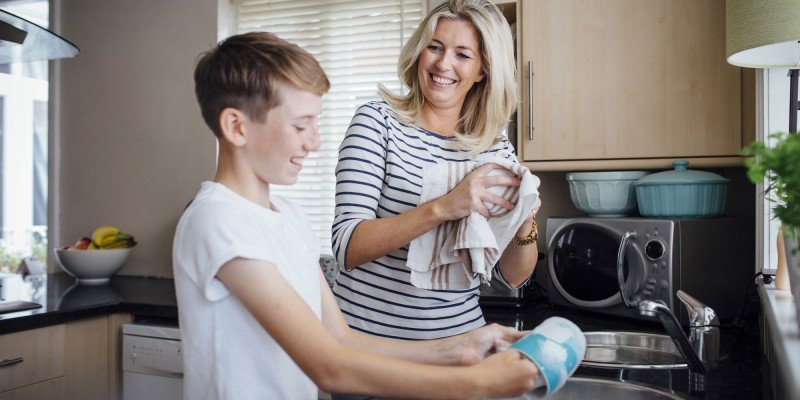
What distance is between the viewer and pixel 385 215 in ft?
4.74

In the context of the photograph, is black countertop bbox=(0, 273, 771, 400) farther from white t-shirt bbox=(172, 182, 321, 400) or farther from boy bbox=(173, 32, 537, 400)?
white t-shirt bbox=(172, 182, 321, 400)

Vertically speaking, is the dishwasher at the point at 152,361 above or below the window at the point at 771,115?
below

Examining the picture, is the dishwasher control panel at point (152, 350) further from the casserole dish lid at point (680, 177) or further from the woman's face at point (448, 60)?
the casserole dish lid at point (680, 177)

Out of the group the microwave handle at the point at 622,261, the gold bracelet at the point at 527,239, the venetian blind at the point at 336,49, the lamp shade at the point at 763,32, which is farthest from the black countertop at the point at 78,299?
the lamp shade at the point at 763,32

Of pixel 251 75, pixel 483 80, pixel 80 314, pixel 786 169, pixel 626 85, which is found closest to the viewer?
pixel 786 169

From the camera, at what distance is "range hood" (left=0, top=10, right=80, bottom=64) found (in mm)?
1638

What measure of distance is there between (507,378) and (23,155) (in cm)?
313

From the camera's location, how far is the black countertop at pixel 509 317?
1261 millimetres

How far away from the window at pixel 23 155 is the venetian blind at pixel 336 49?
44.1 inches

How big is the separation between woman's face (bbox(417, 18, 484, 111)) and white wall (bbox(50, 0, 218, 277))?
1.69 metres

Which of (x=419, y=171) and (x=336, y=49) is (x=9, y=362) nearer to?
(x=419, y=171)

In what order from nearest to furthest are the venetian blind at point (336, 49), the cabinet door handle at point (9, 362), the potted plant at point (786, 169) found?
1. the potted plant at point (786, 169)
2. the cabinet door handle at point (9, 362)
3. the venetian blind at point (336, 49)

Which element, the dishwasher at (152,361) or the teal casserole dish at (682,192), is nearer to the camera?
the teal casserole dish at (682,192)

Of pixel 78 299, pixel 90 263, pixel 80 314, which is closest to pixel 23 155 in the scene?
pixel 90 263
